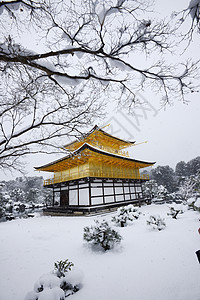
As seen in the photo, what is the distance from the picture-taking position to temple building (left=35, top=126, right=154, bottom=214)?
12.5 m

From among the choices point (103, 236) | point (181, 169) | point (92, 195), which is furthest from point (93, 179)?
point (181, 169)

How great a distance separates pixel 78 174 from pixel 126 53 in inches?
440

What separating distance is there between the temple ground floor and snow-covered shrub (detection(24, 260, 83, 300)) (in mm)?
9044

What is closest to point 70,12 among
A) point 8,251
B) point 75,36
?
point 75,36

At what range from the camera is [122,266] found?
3.62 metres

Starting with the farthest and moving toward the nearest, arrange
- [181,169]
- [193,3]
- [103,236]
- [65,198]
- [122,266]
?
1. [181,169]
2. [65,198]
3. [103,236]
4. [122,266]
5. [193,3]

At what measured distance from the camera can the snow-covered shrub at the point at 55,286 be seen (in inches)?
89.1

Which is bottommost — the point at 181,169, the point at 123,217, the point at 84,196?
the point at 123,217

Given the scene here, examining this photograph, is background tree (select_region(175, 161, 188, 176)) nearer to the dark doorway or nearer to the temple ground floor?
the temple ground floor

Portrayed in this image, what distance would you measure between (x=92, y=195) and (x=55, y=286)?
34.0 ft

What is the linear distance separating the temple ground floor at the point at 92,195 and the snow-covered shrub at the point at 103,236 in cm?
705

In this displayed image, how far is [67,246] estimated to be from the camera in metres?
5.24

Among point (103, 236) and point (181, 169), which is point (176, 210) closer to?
point (103, 236)

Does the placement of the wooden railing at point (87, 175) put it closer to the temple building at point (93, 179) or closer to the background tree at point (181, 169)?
the temple building at point (93, 179)
